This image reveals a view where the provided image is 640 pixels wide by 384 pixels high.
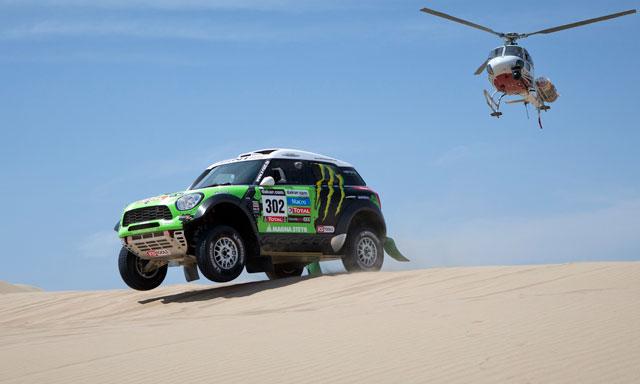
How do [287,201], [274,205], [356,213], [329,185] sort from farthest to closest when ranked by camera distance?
[356,213] < [329,185] < [287,201] < [274,205]

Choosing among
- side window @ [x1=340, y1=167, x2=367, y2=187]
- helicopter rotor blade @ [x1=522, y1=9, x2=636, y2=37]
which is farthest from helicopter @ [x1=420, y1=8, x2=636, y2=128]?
side window @ [x1=340, y1=167, x2=367, y2=187]

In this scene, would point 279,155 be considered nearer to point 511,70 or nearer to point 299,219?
point 299,219

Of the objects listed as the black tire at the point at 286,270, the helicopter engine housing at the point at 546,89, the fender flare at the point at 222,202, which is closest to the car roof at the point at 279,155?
the fender flare at the point at 222,202

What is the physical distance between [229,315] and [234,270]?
2.08 meters

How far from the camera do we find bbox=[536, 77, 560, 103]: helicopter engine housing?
27719 millimetres

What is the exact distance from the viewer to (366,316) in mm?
9359

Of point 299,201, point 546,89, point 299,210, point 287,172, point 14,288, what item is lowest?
point 14,288

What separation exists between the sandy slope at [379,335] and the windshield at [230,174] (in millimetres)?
1834

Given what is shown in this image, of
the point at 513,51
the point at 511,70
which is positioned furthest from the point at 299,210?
the point at 513,51

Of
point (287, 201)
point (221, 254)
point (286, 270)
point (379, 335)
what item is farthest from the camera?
point (286, 270)

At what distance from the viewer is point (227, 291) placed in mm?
14094

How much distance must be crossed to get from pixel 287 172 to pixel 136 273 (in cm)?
289

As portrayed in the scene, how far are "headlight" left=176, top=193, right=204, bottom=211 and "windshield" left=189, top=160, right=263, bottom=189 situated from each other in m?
0.93

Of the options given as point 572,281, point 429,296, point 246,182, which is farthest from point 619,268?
point 246,182
